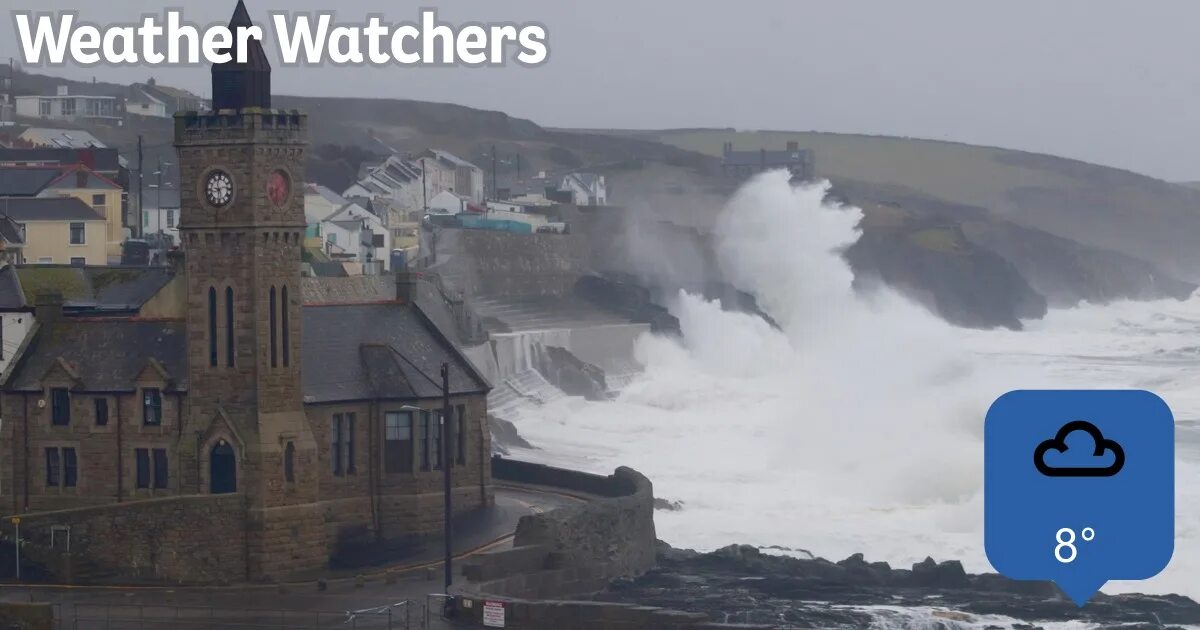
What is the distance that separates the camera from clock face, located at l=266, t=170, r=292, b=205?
27.0m

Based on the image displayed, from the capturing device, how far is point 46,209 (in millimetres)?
52938

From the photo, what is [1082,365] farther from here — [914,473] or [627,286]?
[914,473]

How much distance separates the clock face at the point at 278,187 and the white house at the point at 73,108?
102424 mm

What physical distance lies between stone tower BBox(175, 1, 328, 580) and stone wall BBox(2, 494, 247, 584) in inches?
29.8

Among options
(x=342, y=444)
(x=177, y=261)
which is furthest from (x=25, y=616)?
(x=177, y=261)

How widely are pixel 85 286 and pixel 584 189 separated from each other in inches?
3845

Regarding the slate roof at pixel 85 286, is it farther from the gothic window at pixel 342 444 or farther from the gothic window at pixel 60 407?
the gothic window at pixel 342 444

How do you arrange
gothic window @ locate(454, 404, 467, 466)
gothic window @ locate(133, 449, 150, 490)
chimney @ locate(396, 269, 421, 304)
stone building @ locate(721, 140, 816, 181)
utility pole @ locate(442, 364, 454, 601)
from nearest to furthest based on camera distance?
1. utility pole @ locate(442, 364, 454, 601)
2. gothic window @ locate(133, 449, 150, 490)
3. gothic window @ locate(454, 404, 467, 466)
4. chimney @ locate(396, 269, 421, 304)
5. stone building @ locate(721, 140, 816, 181)

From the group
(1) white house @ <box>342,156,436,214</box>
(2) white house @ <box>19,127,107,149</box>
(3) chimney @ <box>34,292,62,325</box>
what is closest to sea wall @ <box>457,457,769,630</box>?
(3) chimney @ <box>34,292,62,325</box>

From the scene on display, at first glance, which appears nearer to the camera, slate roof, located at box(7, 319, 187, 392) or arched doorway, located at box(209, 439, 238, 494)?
arched doorway, located at box(209, 439, 238, 494)

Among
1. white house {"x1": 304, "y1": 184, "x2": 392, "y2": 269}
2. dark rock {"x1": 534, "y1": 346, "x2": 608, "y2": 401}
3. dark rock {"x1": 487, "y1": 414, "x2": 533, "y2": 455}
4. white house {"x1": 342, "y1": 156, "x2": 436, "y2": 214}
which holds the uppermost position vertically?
white house {"x1": 342, "y1": 156, "x2": 436, "y2": 214}

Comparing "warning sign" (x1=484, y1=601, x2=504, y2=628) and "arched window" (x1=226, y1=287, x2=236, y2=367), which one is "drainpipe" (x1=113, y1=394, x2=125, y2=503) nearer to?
"arched window" (x1=226, y1=287, x2=236, y2=367)

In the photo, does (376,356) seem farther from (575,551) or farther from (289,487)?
(575,551)

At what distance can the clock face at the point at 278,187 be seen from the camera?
88.4 ft
